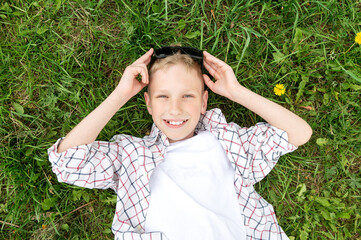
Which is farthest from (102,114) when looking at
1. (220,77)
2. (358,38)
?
(358,38)

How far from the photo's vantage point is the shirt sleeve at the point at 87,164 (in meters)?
2.49

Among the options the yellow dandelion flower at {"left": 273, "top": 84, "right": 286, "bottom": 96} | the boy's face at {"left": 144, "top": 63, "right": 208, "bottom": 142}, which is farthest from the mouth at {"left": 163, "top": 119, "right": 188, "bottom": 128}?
the yellow dandelion flower at {"left": 273, "top": 84, "right": 286, "bottom": 96}

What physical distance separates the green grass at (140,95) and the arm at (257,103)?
0.97ft

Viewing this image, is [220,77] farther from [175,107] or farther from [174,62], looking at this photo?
[175,107]

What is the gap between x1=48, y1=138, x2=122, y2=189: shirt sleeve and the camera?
97.9 inches

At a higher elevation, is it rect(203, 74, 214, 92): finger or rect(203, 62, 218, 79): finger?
rect(203, 62, 218, 79): finger

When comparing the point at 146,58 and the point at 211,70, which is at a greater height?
the point at 211,70

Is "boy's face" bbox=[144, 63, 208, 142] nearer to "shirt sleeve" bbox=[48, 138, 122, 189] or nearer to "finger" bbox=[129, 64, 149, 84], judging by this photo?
"finger" bbox=[129, 64, 149, 84]

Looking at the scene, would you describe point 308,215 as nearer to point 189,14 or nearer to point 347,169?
point 347,169

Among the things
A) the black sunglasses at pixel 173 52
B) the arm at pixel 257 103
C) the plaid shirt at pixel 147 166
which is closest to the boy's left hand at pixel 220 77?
the arm at pixel 257 103

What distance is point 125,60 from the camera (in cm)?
324

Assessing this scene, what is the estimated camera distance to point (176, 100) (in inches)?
102

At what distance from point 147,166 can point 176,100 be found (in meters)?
0.67

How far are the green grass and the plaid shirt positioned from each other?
1.29ft
